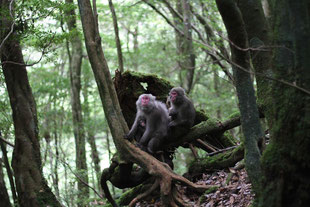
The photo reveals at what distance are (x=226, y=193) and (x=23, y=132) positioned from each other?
15.1 ft

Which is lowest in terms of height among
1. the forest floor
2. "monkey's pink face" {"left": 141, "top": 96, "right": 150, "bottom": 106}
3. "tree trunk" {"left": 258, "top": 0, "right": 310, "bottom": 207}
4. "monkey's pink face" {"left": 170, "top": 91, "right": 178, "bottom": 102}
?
the forest floor

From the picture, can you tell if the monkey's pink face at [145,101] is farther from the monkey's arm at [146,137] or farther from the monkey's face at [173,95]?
the monkey's face at [173,95]

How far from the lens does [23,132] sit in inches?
305

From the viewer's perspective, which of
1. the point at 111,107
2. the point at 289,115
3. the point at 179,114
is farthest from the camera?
the point at 179,114

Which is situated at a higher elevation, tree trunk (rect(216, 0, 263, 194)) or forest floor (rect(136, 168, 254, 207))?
tree trunk (rect(216, 0, 263, 194))

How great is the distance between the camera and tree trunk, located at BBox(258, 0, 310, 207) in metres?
3.46

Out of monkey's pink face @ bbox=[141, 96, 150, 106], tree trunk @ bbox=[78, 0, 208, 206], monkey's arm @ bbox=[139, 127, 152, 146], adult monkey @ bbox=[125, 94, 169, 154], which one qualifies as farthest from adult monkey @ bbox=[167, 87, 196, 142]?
tree trunk @ bbox=[78, 0, 208, 206]

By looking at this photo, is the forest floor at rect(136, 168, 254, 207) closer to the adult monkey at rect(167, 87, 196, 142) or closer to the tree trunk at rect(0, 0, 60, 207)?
the adult monkey at rect(167, 87, 196, 142)

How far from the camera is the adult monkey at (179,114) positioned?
7.57m

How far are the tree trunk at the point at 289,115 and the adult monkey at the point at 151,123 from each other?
3722 millimetres

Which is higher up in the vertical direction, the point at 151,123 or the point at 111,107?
the point at 111,107

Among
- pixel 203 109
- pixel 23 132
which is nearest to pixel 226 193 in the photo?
pixel 203 109

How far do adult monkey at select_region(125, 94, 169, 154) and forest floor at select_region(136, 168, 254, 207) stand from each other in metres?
1.13

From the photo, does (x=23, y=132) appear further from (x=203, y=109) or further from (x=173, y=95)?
(x=203, y=109)
